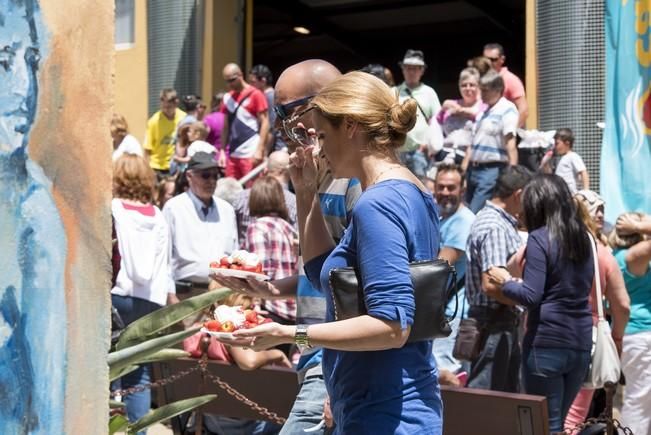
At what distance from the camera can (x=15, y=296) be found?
8.48 feet

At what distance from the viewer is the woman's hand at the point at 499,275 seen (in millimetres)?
6781

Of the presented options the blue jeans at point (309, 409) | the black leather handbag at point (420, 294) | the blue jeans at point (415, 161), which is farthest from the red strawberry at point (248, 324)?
the blue jeans at point (415, 161)

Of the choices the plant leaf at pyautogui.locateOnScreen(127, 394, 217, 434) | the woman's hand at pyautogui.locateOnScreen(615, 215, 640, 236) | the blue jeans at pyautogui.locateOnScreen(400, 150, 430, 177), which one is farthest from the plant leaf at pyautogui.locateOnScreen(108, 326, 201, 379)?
the blue jeans at pyautogui.locateOnScreen(400, 150, 430, 177)

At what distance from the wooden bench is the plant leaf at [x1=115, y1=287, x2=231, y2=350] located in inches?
75.6

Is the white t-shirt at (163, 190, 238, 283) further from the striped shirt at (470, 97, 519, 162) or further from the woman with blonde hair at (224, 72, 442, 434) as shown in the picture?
the woman with blonde hair at (224, 72, 442, 434)

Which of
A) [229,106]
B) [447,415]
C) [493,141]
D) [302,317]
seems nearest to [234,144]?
[229,106]

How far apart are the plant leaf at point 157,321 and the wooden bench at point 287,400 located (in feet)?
6.30

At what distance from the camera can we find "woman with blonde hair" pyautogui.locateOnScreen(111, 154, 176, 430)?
7.04 metres

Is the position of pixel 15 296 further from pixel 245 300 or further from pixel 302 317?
pixel 245 300

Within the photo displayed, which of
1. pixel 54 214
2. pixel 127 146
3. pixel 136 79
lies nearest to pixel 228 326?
pixel 54 214

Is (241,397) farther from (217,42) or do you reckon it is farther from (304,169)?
(217,42)

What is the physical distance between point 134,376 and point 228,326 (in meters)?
3.67

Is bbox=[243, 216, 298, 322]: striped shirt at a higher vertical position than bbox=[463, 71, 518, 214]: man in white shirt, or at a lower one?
lower

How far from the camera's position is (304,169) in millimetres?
3717
